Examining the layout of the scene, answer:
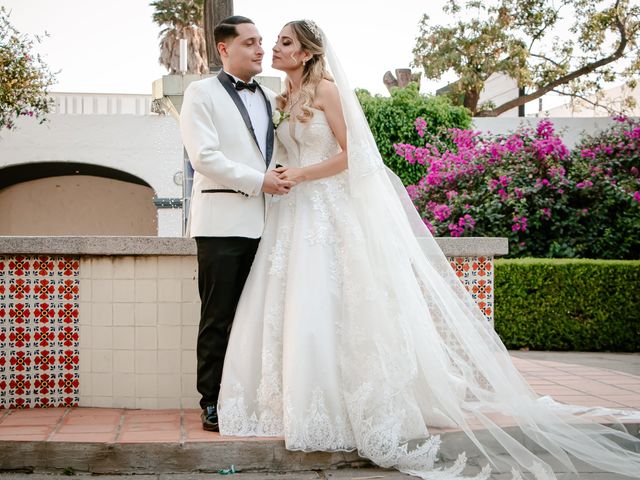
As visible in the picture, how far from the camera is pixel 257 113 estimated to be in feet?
13.3

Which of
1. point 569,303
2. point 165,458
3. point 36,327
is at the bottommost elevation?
point 165,458

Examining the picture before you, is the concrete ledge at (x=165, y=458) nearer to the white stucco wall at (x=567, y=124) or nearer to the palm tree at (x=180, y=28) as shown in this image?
the white stucco wall at (x=567, y=124)

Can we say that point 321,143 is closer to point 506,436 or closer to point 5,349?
point 506,436

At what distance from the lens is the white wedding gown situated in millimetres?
3605

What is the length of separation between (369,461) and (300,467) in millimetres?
324

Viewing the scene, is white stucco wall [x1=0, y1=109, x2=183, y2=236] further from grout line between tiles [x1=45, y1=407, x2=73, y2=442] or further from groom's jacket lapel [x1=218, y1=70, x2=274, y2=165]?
groom's jacket lapel [x1=218, y1=70, x2=274, y2=165]

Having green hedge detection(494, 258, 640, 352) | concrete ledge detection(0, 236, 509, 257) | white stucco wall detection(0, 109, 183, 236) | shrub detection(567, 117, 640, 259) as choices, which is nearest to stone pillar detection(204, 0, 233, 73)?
green hedge detection(494, 258, 640, 352)

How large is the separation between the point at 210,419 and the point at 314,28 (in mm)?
2024

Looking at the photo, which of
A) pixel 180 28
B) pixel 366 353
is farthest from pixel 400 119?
pixel 366 353

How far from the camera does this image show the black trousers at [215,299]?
12.7 feet

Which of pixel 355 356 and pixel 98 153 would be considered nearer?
pixel 355 356

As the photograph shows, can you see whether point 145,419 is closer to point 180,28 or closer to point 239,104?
point 239,104

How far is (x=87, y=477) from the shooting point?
3545 millimetres

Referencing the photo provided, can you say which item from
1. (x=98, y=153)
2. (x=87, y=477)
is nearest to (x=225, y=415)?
(x=87, y=477)
